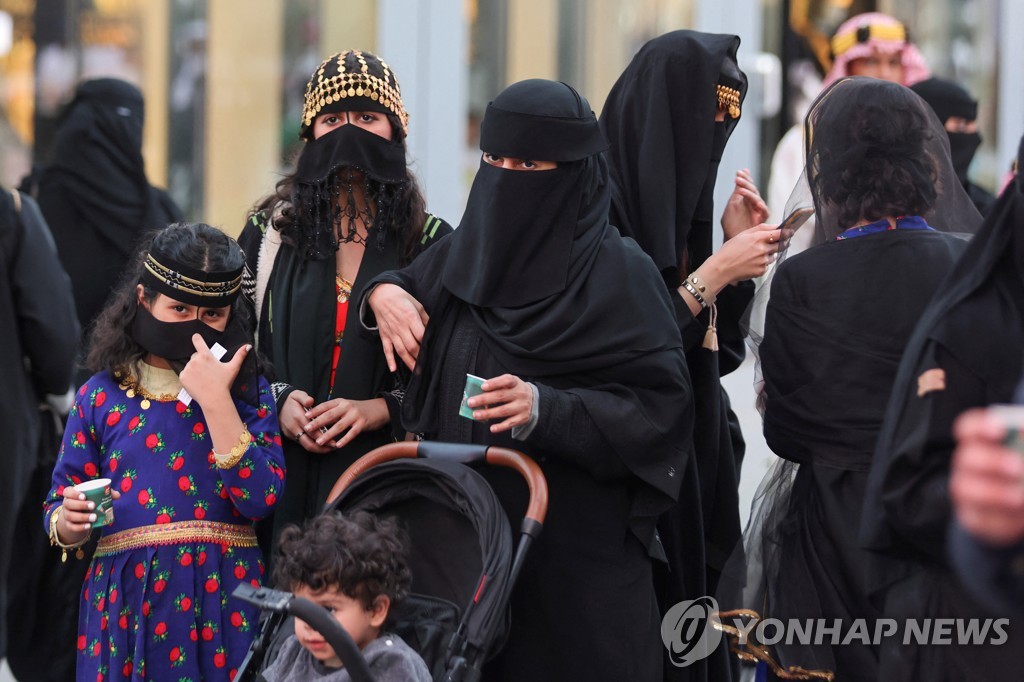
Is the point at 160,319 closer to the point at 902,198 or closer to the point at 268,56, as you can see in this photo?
the point at 902,198

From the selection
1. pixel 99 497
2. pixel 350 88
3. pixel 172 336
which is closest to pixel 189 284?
pixel 172 336

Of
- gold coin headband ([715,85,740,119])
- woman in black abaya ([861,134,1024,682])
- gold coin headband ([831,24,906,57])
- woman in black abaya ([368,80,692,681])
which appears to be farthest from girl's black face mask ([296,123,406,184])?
gold coin headband ([831,24,906,57])

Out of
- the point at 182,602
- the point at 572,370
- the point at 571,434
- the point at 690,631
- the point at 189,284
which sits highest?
the point at 189,284

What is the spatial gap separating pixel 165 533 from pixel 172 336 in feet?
1.50

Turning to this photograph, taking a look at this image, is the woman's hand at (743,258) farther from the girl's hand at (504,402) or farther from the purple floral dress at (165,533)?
the purple floral dress at (165,533)

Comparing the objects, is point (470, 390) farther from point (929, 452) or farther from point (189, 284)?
point (929, 452)

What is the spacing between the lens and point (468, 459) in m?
3.17

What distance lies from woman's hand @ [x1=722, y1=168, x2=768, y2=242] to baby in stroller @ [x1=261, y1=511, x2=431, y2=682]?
146 cm

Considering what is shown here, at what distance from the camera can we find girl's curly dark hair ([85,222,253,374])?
3.43m

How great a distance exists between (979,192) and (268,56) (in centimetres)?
352

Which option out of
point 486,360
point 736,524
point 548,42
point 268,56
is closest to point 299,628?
point 486,360

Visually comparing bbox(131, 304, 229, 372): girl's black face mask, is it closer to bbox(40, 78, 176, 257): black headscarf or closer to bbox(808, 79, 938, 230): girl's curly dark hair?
bbox(808, 79, 938, 230): girl's curly dark hair

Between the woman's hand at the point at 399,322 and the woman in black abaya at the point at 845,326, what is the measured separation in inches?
31.7

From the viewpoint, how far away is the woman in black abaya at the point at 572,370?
3.24 meters
